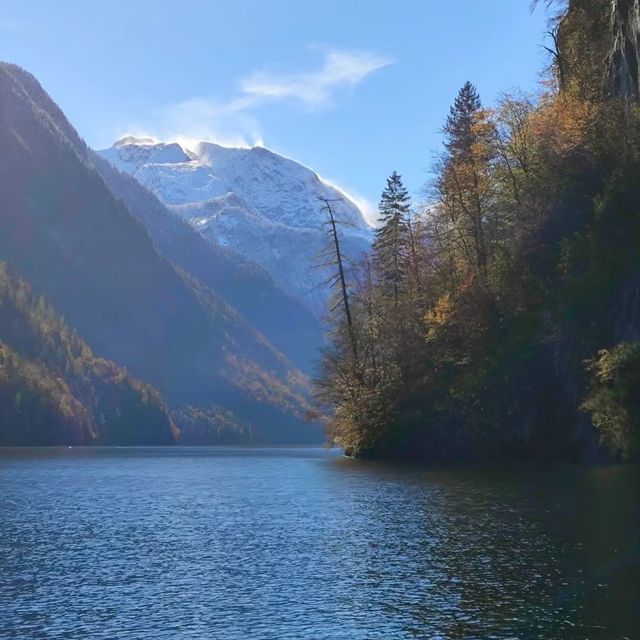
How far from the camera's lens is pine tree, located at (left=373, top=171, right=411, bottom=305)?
9219cm

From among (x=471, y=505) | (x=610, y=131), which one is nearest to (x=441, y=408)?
(x=610, y=131)

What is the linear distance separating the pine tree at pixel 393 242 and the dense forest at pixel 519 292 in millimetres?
266

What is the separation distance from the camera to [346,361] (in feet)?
288

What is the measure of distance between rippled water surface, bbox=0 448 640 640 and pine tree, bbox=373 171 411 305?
41188mm

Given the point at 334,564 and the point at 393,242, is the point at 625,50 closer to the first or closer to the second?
the point at 393,242

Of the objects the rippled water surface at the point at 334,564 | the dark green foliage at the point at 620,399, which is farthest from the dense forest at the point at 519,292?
the rippled water surface at the point at 334,564

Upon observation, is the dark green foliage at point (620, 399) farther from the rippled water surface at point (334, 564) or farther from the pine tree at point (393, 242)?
the pine tree at point (393, 242)


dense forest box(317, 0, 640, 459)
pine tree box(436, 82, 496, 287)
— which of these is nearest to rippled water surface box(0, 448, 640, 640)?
dense forest box(317, 0, 640, 459)

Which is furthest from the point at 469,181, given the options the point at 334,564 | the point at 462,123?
the point at 334,564

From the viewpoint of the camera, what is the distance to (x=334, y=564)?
29.7m

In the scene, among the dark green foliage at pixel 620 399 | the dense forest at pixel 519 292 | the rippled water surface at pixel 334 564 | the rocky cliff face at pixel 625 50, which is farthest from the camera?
the rocky cliff face at pixel 625 50

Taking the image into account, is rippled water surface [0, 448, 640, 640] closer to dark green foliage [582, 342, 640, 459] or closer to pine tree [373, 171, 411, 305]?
dark green foliage [582, 342, 640, 459]

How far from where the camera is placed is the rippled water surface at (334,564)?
72.1 ft

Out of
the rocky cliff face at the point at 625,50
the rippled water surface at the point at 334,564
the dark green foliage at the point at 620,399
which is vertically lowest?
the rippled water surface at the point at 334,564
